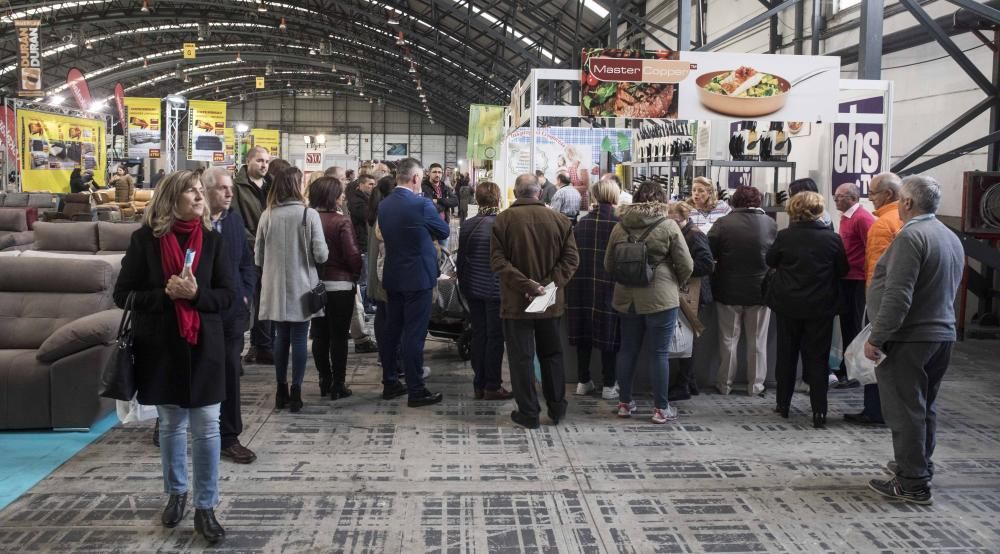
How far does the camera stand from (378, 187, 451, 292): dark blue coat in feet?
16.7

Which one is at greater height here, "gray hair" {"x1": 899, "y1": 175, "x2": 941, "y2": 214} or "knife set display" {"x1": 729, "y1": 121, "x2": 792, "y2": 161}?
"knife set display" {"x1": 729, "y1": 121, "x2": 792, "y2": 161}

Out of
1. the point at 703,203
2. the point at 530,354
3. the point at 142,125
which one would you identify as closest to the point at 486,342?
the point at 530,354

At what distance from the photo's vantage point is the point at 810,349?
4949 millimetres

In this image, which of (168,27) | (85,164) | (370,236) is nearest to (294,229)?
(370,236)

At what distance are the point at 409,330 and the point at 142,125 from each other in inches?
865

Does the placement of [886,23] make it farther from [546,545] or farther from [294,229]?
[546,545]

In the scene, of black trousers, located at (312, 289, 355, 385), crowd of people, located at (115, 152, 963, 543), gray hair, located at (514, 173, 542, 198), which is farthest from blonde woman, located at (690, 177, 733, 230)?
black trousers, located at (312, 289, 355, 385)

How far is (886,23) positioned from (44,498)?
9.42 meters

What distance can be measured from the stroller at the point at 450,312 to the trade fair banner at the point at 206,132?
16.6 meters

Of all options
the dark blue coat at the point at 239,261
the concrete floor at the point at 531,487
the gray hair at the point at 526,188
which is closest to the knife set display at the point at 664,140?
the gray hair at the point at 526,188

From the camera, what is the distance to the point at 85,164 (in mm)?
19203

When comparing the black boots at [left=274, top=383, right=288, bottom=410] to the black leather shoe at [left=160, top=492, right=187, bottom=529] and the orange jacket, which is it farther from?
the orange jacket

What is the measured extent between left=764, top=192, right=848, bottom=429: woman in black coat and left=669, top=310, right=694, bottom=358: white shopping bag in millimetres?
555

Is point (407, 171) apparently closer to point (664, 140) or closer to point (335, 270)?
point (335, 270)
